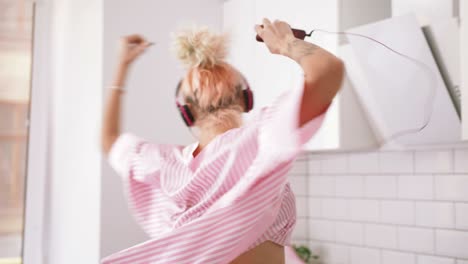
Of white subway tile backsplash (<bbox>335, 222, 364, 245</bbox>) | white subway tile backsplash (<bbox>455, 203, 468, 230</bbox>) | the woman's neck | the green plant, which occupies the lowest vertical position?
the green plant

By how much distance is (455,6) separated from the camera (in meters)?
1.49

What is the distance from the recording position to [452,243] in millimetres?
1798

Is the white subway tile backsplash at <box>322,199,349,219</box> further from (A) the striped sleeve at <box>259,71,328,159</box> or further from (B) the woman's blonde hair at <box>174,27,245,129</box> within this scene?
(A) the striped sleeve at <box>259,71,328,159</box>

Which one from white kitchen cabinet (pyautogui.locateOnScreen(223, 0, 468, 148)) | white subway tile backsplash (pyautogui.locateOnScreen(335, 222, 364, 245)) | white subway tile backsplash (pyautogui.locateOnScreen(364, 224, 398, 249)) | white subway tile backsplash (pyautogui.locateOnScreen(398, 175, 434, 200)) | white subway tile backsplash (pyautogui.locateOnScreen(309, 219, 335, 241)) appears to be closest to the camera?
white kitchen cabinet (pyautogui.locateOnScreen(223, 0, 468, 148))

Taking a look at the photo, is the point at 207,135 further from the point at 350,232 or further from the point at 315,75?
the point at 350,232

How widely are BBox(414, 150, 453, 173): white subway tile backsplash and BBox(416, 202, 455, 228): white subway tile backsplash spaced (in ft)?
0.34

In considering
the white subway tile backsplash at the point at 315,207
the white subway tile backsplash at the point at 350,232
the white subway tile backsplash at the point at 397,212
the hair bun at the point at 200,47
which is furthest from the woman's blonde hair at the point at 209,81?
the white subway tile backsplash at the point at 315,207

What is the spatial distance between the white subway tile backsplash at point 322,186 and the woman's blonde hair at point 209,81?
1102 millimetres

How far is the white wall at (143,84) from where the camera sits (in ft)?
6.53

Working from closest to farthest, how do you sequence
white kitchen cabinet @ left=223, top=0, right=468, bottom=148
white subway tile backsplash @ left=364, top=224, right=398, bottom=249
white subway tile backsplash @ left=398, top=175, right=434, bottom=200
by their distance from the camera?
1. white kitchen cabinet @ left=223, top=0, right=468, bottom=148
2. white subway tile backsplash @ left=398, top=175, right=434, bottom=200
3. white subway tile backsplash @ left=364, top=224, right=398, bottom=249

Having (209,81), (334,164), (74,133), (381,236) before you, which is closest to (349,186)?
(334,164)

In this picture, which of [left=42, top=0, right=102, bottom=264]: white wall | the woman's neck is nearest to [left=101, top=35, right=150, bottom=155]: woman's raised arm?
the woman's neck

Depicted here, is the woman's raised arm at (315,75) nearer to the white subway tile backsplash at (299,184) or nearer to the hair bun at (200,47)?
the hair bun at (200,47)

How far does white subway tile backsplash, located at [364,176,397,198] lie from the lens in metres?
1.98
